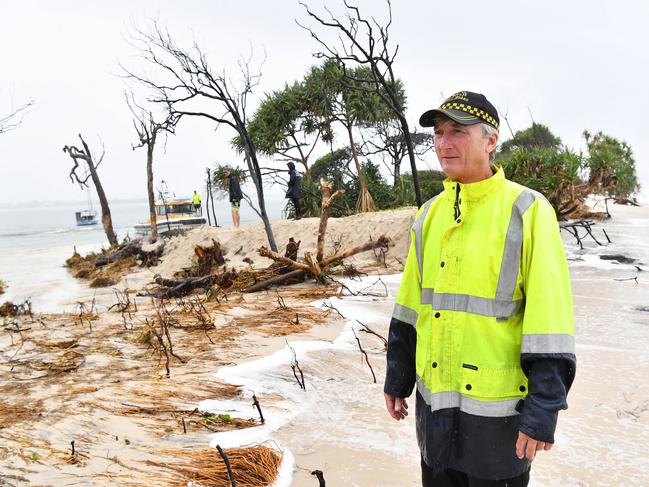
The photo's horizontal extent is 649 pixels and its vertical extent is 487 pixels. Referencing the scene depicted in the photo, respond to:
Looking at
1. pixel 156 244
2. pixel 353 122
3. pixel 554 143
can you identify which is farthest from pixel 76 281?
pixel 554 143

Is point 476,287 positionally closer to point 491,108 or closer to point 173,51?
point 491,108

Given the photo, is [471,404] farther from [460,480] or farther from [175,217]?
[175,217]

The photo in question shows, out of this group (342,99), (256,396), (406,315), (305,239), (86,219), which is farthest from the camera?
(86,219)

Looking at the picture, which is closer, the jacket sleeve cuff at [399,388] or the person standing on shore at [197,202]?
the jacket sleeve cuff at [399,388]

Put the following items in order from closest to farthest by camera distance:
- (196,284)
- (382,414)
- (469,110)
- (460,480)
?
(469,110) → (460,480) → (382,414) → (196,284)

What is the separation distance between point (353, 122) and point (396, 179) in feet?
10.3

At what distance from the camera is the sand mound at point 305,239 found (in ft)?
38.4

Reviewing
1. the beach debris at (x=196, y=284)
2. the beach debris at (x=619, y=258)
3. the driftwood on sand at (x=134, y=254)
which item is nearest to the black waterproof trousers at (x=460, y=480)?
the beach debris at (x=196, y=284)

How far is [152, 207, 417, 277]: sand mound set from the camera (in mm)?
11703

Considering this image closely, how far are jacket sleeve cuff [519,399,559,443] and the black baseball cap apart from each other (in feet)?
3.18

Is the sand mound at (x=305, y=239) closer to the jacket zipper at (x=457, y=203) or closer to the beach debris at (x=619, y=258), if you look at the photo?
the beach debris at (x=619, y=258)

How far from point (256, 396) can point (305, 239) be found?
10.3 metres

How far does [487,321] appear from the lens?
1.72 metres

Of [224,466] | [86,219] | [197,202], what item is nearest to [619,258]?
[224,466]
